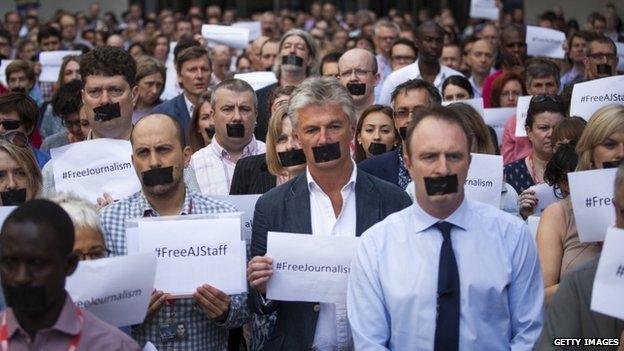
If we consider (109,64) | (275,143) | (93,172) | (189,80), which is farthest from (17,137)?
(189,80)

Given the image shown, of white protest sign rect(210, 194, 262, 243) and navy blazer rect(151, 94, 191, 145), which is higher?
navy blazer rect(151, 94, 191, 145)

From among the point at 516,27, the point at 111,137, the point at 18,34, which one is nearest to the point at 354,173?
the point at 111,137

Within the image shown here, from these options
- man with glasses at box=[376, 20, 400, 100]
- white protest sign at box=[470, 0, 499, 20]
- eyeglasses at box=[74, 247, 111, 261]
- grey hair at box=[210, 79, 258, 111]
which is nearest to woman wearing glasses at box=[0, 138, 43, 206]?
→ eyeglasses at box=[74, 247, 111, 261]

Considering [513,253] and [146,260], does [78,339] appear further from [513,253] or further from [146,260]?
[513,253]

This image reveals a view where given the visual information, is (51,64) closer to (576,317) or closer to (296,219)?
(296,219)

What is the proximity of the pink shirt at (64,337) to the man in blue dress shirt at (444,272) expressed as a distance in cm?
115

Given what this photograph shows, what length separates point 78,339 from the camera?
438 centimetres

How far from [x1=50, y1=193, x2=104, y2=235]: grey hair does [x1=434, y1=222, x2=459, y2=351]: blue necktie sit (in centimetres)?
152

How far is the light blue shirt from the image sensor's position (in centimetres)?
496

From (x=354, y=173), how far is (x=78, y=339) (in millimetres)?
1918

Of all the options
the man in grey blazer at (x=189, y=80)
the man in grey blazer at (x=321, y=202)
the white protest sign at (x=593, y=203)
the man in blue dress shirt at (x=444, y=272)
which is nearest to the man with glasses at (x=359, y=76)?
the man in grey blazer at (x=189, y=80)

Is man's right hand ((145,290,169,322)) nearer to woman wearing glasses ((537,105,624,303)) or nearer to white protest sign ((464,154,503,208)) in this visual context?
woman wearing glasses ((537,105,624,303))

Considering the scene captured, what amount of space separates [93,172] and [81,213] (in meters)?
1.74

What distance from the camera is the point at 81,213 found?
533 cm
